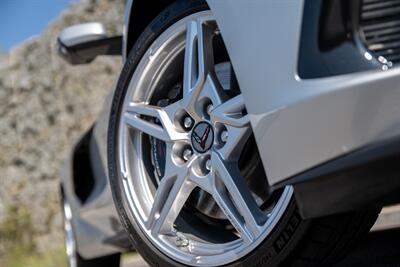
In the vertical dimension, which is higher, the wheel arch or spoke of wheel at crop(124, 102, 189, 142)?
the wheel arch

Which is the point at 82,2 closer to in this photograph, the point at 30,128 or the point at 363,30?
the point at 30,128

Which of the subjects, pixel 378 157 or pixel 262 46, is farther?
pixel 262 46

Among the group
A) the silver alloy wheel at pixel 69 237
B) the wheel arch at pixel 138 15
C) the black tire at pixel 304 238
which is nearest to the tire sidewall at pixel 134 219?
the black tire at pixel 304 238

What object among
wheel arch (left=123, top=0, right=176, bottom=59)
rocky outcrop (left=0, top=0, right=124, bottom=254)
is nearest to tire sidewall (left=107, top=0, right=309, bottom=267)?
wheel arch (left=123, top=0, right=176, bottom=59)

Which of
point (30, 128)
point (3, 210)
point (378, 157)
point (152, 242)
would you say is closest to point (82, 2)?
point (30, 128)

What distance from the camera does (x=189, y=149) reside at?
2.42m

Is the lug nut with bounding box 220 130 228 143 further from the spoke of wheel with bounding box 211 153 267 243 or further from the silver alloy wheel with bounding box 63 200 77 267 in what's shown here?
the silver alloy wheel with bounding box 63 200 77 267

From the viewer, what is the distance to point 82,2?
44.0 ft

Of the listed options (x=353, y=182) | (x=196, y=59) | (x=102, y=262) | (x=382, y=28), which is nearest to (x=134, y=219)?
(x=196, y=59)

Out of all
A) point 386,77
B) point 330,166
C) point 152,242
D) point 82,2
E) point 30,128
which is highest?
point 386,77

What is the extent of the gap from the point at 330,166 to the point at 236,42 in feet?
1.47

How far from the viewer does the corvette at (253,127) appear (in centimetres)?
171

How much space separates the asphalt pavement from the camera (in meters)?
2.77

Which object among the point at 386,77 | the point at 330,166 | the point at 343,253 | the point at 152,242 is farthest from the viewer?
the point at 152,242
